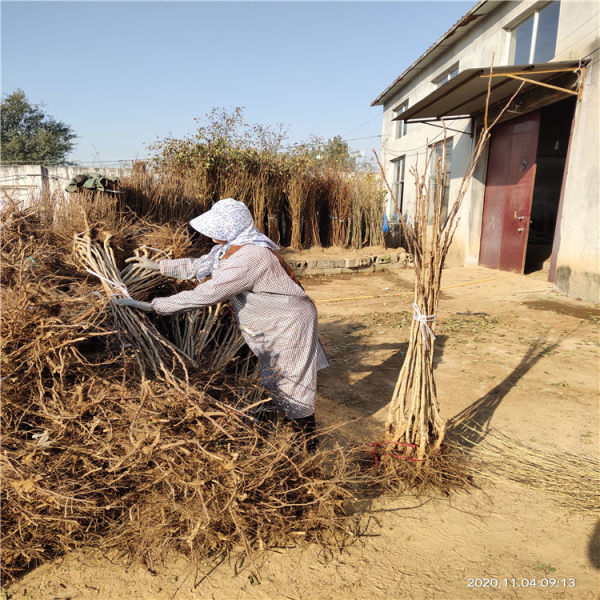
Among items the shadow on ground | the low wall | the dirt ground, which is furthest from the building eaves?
the shadow on ground

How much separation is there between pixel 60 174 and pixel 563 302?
10560 millimetres

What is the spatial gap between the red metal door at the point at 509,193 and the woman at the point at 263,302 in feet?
21.8

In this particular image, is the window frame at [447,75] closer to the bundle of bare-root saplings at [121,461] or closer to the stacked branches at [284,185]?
the stacked branches at [284,185]

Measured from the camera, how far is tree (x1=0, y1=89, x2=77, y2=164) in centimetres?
1797

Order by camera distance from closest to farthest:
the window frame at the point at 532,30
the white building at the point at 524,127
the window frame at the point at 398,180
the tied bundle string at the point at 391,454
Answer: the tied bundle string at the point at 391,454, the white building at the point at 524,127, the window frame at the point at 532,30, the window frame at the point at 398,180

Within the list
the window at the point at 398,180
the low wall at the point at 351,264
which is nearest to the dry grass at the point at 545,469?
the low wall at the point at 351,264

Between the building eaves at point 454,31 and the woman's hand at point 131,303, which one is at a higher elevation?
the building eaves at point 454,31

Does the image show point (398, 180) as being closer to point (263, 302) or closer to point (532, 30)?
point (532, 30)

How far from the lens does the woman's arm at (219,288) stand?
2.08 metres

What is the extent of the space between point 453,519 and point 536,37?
25.9ft

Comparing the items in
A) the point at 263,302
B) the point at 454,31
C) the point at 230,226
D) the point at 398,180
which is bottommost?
the point at 263,302

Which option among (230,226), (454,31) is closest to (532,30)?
(454,31)

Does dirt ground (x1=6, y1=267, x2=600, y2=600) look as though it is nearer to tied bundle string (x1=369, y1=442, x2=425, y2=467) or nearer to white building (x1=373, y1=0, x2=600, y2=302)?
tied bundle string (x1=369, y1=442, x2=425, y2=467)

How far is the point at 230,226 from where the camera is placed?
2.19 metres
